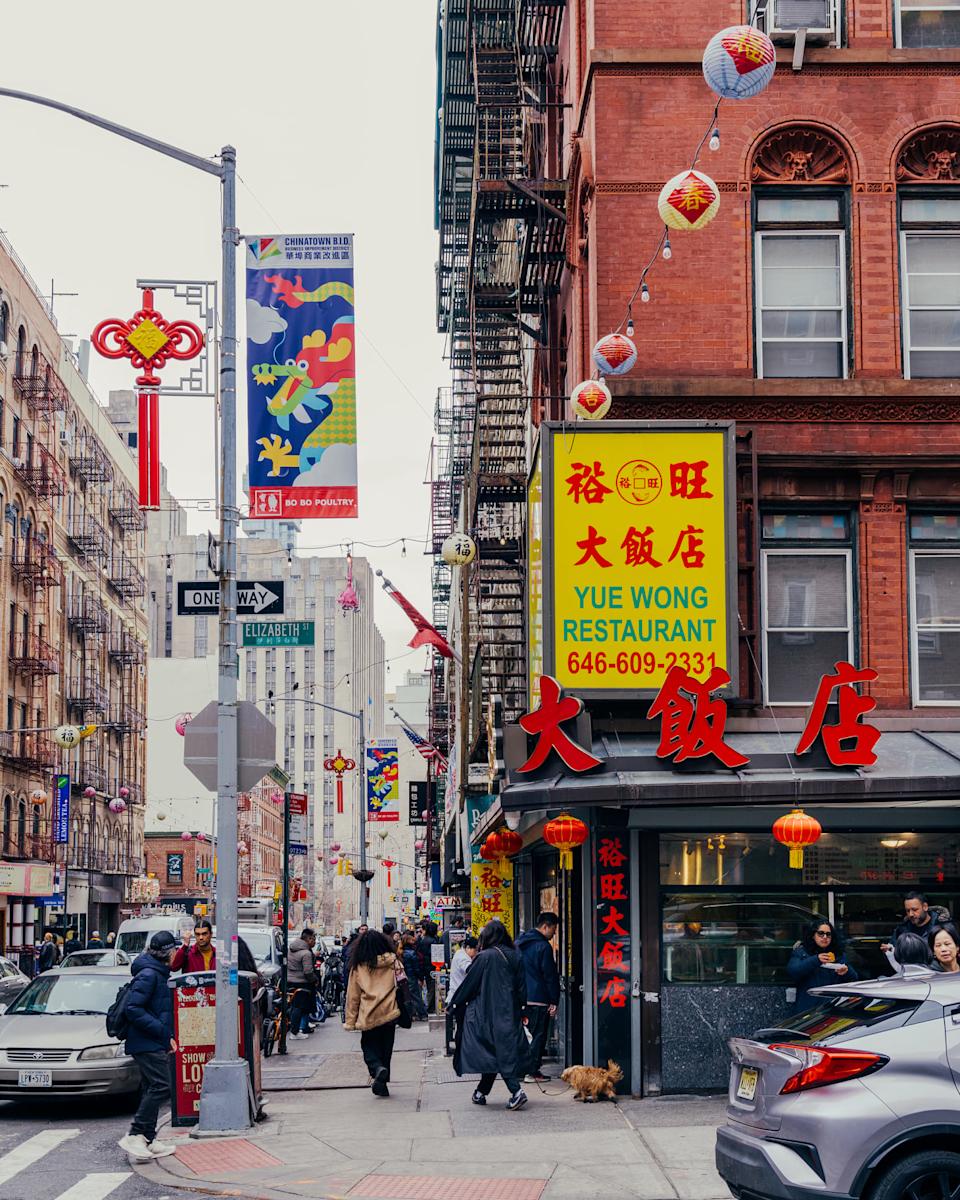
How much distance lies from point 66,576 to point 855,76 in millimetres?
52726

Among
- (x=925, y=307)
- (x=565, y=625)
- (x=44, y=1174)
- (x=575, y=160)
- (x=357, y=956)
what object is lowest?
(x=44, y=1174)

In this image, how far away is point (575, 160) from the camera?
797 inches

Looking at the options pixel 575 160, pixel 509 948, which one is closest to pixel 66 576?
pixel 575 160

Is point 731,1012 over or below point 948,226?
below

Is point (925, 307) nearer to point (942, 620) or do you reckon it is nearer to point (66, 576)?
point (942, 620)

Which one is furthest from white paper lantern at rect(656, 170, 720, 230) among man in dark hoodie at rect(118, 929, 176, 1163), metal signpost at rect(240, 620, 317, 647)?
man in dark hoodie at rect(118, 929, 176, 1163)

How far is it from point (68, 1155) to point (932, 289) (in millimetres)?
12749

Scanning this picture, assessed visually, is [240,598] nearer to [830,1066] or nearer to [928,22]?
[830,1066]

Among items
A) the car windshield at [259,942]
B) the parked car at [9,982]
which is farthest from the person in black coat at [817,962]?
the parked car at [9,982]

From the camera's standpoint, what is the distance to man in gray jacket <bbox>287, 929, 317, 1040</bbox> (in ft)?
86.8

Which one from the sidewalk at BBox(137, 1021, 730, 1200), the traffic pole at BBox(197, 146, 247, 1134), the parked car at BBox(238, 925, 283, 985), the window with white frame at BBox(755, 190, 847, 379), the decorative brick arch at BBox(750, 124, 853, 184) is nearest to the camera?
the sidewalk at BBox(137, 1021, 730, 1200)

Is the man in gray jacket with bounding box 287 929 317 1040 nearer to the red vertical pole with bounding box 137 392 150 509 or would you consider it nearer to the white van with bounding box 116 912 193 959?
the white van with bounding box 116 912 193 959

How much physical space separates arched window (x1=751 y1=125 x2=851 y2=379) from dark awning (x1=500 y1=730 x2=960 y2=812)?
4.86 m

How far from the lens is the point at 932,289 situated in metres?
18.2
